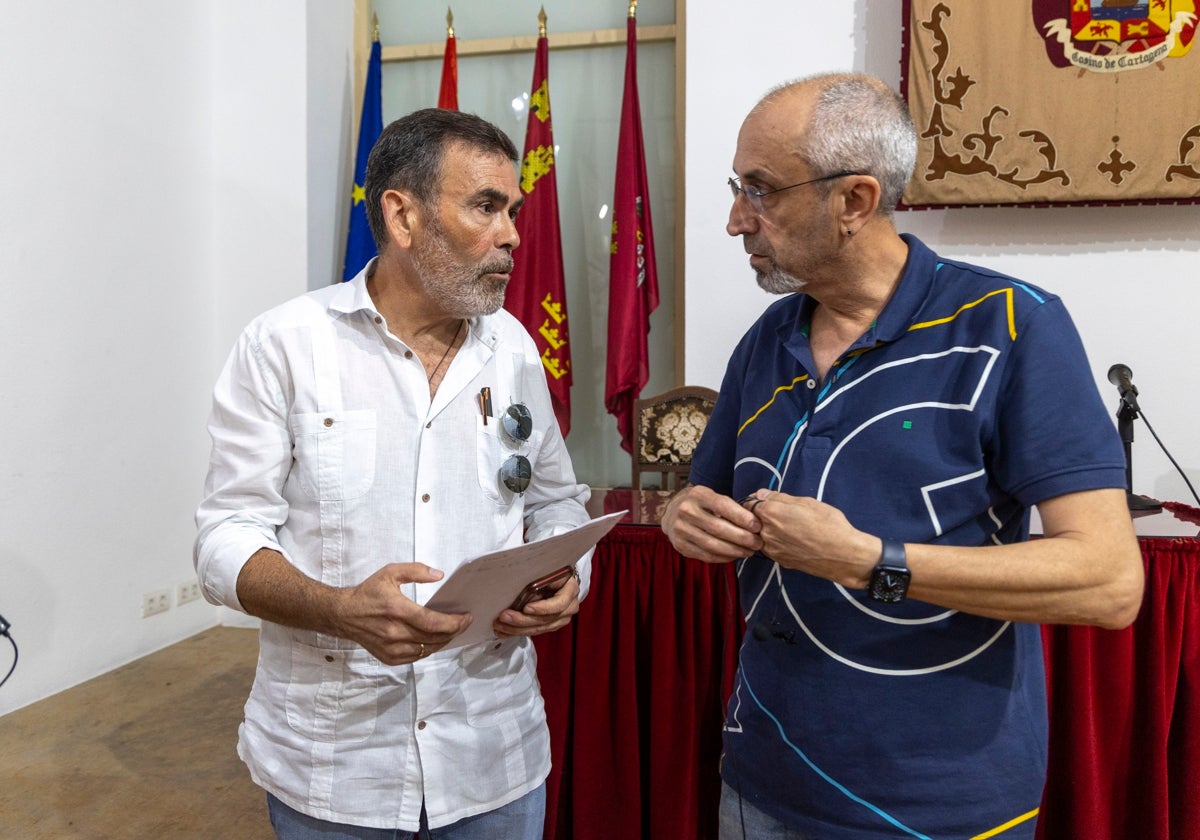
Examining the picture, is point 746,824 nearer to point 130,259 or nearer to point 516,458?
point 516,458

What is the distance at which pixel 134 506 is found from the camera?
3.58 m

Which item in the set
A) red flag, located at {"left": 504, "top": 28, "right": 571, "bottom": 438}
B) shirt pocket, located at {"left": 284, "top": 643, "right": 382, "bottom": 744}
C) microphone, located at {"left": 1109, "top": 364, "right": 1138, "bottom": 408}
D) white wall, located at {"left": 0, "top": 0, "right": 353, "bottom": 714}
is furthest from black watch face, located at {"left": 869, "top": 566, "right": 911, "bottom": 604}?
white wall, located at {"left": 0, "top": 0, "right": 353, "bottom": 714}

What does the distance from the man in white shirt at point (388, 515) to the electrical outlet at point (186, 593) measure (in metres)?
2.94

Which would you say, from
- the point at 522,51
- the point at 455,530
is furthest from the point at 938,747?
the point at 522,51

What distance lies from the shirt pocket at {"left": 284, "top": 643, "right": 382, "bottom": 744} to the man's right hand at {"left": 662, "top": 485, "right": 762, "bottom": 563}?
462 millimetres

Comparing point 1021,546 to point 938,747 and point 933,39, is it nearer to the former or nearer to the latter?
point 938,747

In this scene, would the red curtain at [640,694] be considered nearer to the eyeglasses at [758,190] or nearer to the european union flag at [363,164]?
the eyeglasses at [758,190]

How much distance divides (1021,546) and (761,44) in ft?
10.00

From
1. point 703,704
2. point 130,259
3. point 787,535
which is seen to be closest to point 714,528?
point 787,535

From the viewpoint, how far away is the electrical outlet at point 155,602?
11.9ft

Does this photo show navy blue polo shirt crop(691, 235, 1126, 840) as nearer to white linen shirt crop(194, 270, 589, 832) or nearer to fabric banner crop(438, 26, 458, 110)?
white linen shirt crop(194, 270, 589, 832)

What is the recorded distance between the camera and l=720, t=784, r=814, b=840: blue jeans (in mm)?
1065

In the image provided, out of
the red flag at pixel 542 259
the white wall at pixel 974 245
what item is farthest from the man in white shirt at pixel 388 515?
the red flag at pixel 542 259

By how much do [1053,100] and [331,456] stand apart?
3.08 m
